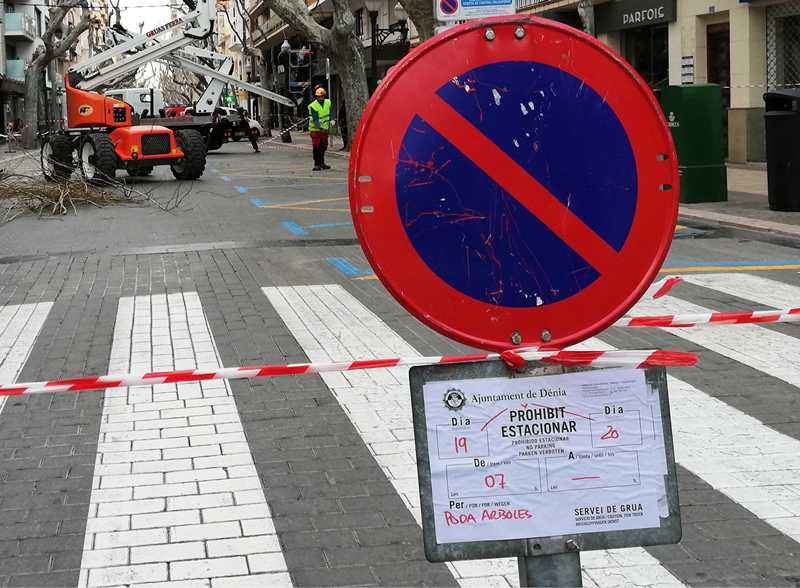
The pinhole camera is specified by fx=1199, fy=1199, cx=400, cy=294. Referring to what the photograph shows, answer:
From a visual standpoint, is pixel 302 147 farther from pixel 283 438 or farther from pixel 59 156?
pixel 283 438

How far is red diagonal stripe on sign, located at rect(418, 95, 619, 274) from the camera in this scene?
2.34m

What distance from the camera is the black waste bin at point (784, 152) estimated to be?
47.7ft

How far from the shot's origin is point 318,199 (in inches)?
785

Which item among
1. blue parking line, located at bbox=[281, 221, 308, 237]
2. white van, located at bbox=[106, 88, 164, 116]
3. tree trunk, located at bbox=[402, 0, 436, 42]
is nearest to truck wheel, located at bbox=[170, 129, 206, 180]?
tree trunk, located at bbox=[402, 0, 436, 42]

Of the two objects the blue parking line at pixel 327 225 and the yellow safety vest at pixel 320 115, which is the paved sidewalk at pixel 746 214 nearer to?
the blue parking line at pixel 327 225

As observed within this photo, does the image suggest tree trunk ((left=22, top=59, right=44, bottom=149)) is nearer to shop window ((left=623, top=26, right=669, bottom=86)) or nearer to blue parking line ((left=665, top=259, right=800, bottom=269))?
shop window ((left=623, top=26, right=669, bottom=86))

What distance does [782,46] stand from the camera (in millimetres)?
23234

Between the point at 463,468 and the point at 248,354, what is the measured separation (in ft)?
17.2

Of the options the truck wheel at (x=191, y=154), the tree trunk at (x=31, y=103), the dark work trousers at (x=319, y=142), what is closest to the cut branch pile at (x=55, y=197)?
the truck wheel at (x=191, y=154)

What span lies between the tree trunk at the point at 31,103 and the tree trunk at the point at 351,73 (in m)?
21.0

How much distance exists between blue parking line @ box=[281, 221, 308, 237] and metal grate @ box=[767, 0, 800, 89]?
1153 centimetres

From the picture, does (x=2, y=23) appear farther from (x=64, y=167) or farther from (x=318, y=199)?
(x=318, y=199)

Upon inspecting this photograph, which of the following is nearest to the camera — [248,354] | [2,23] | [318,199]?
[248,354]

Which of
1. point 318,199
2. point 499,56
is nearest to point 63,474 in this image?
point 499,56
